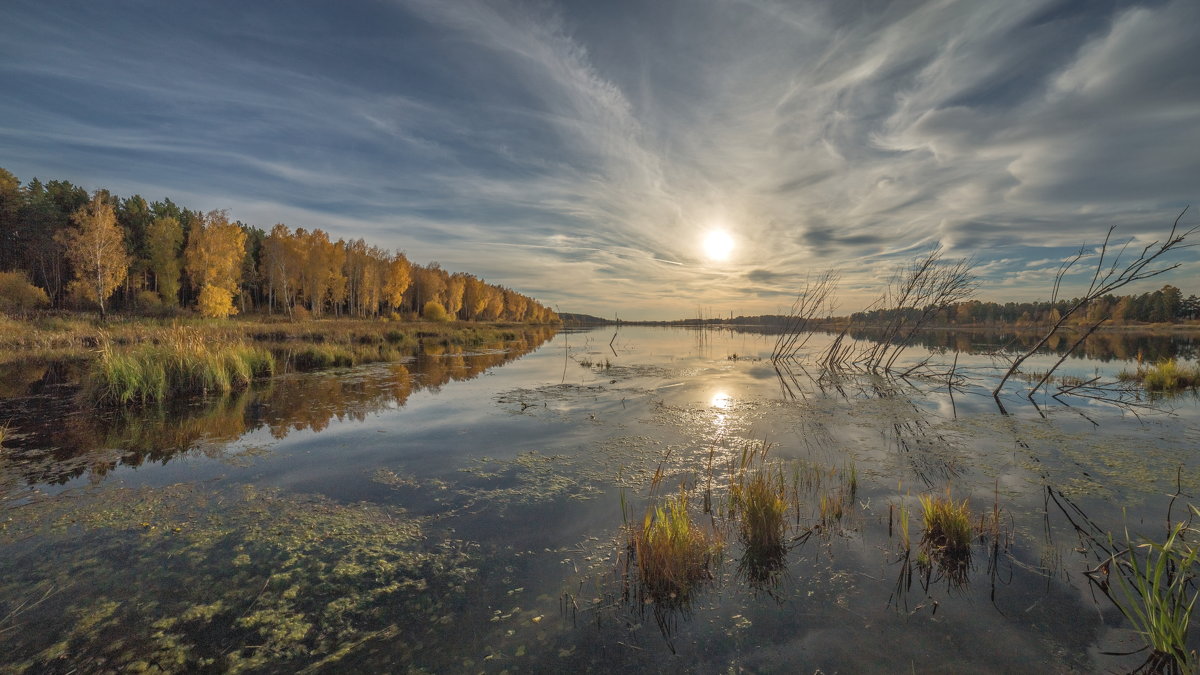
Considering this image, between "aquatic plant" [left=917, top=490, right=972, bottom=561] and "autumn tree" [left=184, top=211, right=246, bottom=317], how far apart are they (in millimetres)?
52807

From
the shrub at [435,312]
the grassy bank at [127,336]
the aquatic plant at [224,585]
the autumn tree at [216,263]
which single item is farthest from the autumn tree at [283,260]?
the aquatic plant at [224,585]

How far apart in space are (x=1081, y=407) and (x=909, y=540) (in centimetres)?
Result: 1305

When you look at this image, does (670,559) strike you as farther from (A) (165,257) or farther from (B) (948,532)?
(A) (165,257)

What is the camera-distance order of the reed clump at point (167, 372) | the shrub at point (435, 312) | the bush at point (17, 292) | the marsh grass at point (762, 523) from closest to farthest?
the marsh grass at point (762, 523) → the reed clump at point (167, 372) → the bush at point (17, 292) → the shrub at point (435, 312)

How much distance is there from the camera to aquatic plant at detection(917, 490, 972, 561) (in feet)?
15.2

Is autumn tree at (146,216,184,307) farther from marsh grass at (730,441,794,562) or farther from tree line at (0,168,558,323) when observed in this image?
marsh grass at (730,441,794,562)

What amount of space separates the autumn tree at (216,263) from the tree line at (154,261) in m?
0.10

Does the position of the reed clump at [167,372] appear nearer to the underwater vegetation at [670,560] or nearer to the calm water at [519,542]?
the calm water at [519,542]

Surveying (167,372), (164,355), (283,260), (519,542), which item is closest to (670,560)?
(519,542)

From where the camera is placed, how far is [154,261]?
151 ft

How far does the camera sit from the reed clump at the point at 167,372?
11383mm

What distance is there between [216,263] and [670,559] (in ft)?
177

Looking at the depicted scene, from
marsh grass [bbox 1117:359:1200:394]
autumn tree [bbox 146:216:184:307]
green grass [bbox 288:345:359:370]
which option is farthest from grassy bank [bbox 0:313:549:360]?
marsh grass [bbox 1117:359:1200:394]

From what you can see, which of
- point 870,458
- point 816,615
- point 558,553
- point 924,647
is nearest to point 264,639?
point 558,553
